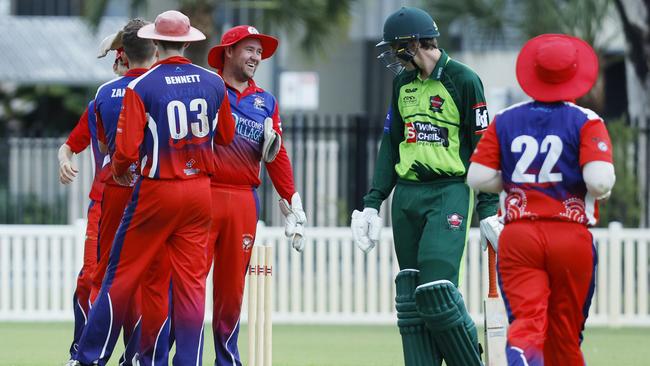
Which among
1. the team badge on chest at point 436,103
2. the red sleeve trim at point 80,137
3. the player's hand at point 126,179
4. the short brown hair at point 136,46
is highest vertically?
the short brown hair at point 136,46

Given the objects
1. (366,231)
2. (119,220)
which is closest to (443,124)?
(366,231)

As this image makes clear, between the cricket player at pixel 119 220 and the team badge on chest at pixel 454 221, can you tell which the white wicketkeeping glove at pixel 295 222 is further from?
the team badge on chest at pixel 454 221

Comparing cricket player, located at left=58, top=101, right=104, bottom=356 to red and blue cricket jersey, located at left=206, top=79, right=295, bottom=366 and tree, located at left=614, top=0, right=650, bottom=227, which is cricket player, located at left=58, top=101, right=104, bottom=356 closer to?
red and blue cricket jersey, located at left=206, top=79, right=295, bottom=366

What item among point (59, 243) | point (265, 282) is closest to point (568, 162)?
point (265, 282)

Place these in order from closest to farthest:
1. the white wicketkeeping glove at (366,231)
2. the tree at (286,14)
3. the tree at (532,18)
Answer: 1. the white wicketkeeping glove at (366,231)
2. the tree at (286,14)
3. the tree at (532,18)

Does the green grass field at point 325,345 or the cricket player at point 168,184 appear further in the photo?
the green grass field at point 325,345

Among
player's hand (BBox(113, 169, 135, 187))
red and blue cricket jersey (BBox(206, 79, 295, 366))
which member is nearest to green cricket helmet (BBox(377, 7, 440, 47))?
red and blue cricket jersey (BBox(206, 79, 295, 366))

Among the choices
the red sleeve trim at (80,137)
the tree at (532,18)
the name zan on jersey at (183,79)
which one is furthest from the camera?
the tree at (532,18)

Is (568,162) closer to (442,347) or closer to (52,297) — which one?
(442,347)

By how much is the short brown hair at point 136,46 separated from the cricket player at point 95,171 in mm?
373

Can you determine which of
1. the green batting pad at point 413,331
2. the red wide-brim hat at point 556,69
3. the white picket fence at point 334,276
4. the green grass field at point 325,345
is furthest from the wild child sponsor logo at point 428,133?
the white picket fence at point 334,276

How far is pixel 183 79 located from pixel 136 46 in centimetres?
74

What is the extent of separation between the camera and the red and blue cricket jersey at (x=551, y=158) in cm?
666

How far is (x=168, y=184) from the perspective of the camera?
775 centimetres
